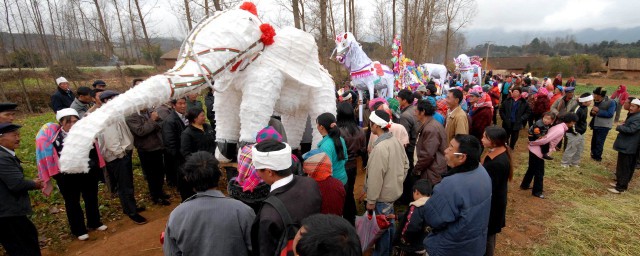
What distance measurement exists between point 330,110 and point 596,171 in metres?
5.79

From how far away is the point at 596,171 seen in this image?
6.13 m

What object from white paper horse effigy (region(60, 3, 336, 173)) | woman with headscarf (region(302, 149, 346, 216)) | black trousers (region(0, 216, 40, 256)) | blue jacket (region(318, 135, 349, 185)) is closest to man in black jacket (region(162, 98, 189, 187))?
white paper horse effigy (region(60, 3, 336, 173))

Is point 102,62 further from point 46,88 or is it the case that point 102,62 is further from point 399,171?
point 399,171

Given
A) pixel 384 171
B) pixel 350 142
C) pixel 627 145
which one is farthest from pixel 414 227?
pixel 627 145

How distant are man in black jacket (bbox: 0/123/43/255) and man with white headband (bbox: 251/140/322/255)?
7.31ft

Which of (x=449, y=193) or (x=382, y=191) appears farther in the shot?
(x=382, y=191)

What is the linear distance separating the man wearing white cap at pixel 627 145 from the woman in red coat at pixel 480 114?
6.32ft

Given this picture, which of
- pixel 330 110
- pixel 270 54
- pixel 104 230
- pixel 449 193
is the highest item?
pixel 270 54

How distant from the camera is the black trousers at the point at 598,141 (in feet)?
21.4

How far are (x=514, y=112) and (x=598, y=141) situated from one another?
1.72 metres

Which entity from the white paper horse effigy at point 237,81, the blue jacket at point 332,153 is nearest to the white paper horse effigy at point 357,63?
the white paper horse effigy at point 237,81

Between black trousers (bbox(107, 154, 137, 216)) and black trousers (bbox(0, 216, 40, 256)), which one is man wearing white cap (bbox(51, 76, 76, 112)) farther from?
black trousers (bbox(0, 216, 40, 256))

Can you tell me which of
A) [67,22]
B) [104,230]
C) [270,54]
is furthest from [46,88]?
[270,54]

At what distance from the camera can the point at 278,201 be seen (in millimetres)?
1771
